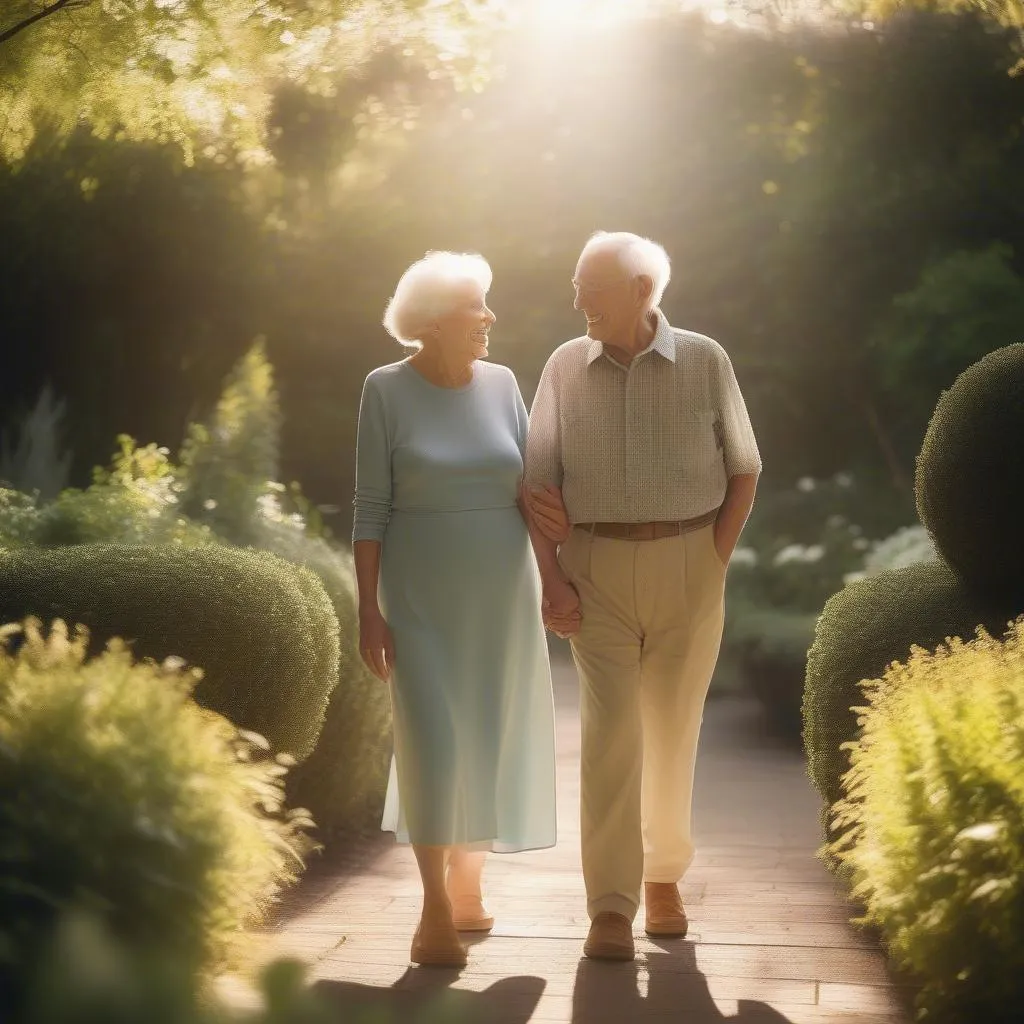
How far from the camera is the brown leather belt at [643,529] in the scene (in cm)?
455

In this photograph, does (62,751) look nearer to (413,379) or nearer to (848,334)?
(413,379)

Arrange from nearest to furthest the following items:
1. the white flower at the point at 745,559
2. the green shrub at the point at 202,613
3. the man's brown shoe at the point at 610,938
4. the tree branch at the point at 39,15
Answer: the man's brown shoe at the point at 610,938 < the green shrub at the point at 202,613 < the tree branch at the point at 39,15 < the white flower at the point at 745,559

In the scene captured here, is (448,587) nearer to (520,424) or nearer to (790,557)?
(520,424)

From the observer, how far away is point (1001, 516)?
4.78 metres

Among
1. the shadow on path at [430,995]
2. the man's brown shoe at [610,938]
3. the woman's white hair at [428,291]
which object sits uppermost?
the woman's white hair at [428,291]

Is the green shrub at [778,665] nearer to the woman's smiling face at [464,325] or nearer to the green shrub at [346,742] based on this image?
the green shrub at [346,742]

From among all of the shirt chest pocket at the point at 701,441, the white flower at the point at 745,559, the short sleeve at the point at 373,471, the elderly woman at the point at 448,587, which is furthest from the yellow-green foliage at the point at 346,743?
the white flower at the point at 745,559

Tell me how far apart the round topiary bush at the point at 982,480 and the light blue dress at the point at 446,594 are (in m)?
1.30

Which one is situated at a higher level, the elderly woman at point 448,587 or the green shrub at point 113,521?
the elderly woman at point 448,587

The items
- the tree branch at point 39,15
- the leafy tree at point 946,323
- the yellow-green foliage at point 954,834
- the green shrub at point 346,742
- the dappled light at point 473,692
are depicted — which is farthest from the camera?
the leafy tree at point 946,323

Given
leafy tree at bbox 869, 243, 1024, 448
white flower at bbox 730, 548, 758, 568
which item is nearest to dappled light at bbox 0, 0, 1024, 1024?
white flower at bbox 730, 548, 758, 568

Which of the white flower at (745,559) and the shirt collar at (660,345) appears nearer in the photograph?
the shirt collar at (660,345)

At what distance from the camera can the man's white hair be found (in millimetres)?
4527

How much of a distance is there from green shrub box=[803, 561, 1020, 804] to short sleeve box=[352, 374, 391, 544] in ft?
4.81
